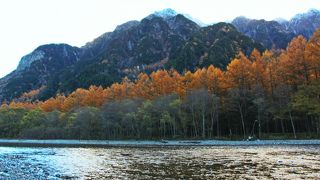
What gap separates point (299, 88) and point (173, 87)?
→ 39.7 meters

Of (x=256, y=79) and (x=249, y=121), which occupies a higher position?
(x=256, y=79)

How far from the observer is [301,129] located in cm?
8944

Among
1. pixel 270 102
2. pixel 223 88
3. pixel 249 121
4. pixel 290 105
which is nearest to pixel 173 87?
pixel 223 88

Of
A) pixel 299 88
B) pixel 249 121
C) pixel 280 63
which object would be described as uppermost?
pixel 280 63

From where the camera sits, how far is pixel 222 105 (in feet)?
308

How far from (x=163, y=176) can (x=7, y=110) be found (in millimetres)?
146553

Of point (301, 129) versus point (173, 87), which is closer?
point (301, 129)

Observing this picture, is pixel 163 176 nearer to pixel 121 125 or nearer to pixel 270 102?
pixel 270 102

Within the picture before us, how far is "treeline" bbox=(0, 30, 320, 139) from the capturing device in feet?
264

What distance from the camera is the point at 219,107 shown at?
93062mm

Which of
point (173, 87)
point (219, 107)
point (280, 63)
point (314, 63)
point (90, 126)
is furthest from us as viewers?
point (90, 126)

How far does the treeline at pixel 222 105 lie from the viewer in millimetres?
80562

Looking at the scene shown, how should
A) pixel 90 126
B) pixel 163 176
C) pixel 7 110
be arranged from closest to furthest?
pixel 163 176
pixel 90 126
pixel 7 110

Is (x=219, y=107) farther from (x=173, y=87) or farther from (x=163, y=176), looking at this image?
(x=163, y=176)
